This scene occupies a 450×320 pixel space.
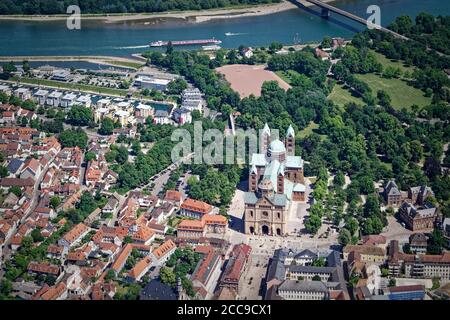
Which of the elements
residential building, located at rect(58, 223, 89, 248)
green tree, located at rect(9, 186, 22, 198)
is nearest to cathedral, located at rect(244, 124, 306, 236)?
residential building, located at rect(58, 223, 89, 248)

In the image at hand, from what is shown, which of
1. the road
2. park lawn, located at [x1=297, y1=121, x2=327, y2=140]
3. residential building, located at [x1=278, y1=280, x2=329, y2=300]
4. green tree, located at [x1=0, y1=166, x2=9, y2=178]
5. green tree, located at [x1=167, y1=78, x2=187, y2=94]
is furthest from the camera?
green tree, located at [x1=167, y1=78, x2=187, y2=94]

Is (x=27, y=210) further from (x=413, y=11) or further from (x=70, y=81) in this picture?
(x=413, y=11)

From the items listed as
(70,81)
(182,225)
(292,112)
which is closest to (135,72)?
(70,81)

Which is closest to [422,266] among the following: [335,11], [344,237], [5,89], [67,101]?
[344,237]

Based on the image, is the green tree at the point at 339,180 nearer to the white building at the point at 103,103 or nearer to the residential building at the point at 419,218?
the residential building at the point at 419,218

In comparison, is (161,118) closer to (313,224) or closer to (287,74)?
(287,74)

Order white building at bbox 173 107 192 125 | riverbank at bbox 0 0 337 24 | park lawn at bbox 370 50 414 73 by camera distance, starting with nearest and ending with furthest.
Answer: white building at bbox 173 107 192 125, park lawn at bbox 370 50 414 73, riverbank at bbox 0 0 337 24

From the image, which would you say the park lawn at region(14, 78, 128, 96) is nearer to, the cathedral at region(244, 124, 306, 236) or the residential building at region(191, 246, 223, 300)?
the cathedral at region(244, 124, 306, 236)
